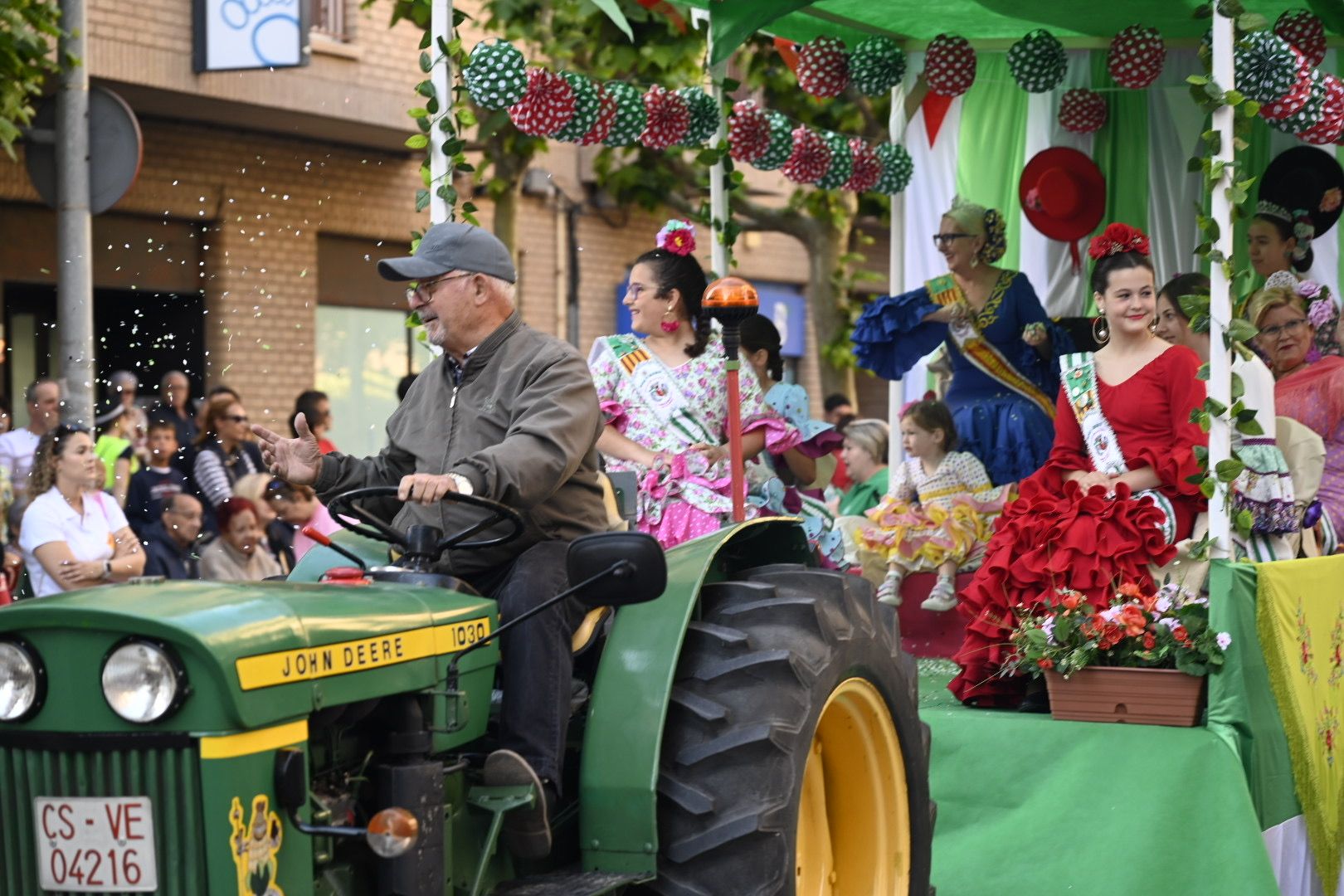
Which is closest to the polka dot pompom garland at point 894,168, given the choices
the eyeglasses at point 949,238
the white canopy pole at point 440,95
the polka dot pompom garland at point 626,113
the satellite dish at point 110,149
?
the eyeglasses at point 949,238

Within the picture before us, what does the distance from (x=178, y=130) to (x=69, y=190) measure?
5.44 metres

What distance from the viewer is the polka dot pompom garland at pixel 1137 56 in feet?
30.4

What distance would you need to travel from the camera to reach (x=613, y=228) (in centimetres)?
2103

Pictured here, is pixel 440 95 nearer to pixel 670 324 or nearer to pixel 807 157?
pixel 670 324

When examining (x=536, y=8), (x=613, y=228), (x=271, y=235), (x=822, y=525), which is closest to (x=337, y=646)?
(x=822, y=525)

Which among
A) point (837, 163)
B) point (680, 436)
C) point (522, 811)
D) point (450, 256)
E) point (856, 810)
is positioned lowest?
point (856, 810)

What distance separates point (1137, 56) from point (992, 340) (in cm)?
158

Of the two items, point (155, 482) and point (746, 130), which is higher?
point (746, 130)

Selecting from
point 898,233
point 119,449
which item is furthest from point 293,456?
point 898,233

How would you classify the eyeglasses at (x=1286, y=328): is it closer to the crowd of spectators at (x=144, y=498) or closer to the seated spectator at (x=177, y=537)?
the crowd of spectators at (x=144, y=498)

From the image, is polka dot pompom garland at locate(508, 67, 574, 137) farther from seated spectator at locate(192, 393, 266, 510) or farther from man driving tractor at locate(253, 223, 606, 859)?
seated spectator at locate(192, 393, 266, 510)

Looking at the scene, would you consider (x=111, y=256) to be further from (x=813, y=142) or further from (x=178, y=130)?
(x=813, y=142)

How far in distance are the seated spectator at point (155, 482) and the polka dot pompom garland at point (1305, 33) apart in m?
5.43

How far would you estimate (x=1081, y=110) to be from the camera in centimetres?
1025
